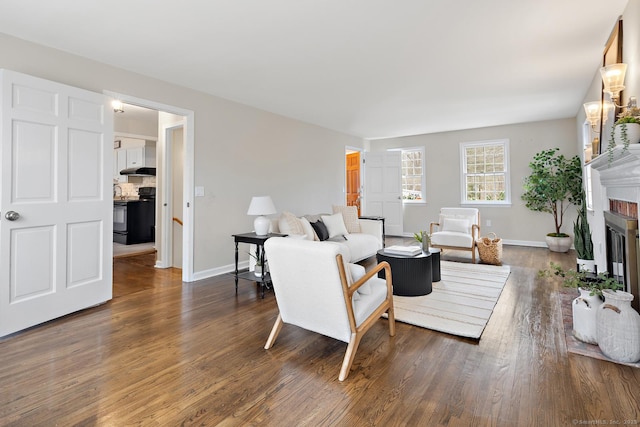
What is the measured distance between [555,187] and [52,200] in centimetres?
718

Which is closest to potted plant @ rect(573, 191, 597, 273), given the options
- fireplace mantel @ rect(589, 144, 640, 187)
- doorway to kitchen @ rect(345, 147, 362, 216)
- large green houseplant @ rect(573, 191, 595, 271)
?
large green houseplant @ rect(573, 191, 595, 271)

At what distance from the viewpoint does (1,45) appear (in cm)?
269

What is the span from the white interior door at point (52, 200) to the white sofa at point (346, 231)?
74.4 inches

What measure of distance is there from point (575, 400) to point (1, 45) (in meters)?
4.68

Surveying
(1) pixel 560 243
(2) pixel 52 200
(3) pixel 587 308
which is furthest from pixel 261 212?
(1) pixel 560 243

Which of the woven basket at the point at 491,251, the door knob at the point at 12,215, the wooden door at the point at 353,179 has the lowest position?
the woven basket at the point at 491,251

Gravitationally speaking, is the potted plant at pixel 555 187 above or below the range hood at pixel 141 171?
below

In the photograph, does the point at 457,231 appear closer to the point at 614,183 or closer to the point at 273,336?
the point at 614,183

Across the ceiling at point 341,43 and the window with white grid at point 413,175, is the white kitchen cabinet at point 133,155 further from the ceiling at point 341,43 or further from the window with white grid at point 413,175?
the window with white grid at point 413,175

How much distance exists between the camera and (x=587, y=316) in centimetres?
229

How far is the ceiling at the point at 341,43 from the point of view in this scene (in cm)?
243

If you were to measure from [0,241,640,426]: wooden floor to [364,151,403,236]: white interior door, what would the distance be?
471 cm

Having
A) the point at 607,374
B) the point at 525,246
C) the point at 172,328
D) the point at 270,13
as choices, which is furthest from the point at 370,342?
the point at 525,246

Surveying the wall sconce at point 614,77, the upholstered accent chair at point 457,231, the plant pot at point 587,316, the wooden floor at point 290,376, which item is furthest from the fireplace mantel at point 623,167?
the upholstered accent chair at point 457,231
